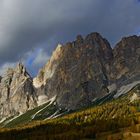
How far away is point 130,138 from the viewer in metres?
106

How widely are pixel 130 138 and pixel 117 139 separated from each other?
733cm

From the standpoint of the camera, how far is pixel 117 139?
113 meters

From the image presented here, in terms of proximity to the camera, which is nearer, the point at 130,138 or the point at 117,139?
the point at 130,138
